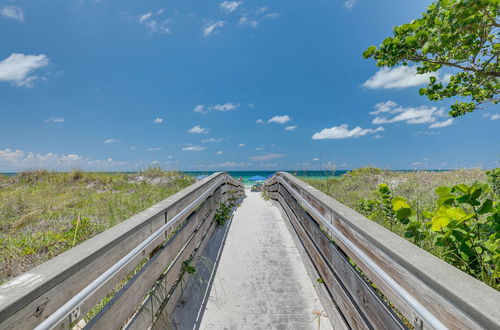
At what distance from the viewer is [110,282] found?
4.51ft

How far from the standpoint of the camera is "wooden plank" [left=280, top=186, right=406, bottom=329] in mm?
1271

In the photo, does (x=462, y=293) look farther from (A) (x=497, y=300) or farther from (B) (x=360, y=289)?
(B) (x=360, y=289)

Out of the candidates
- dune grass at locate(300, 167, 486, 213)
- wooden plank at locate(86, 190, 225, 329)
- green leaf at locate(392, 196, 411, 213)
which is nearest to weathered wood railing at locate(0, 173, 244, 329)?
wooden plank at locate(86, 190, 225, 329)

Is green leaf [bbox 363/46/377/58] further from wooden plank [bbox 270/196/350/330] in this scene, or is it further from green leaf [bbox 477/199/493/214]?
wooden plank [bbox 270/196/350/330]

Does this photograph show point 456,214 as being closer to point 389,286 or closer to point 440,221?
point 440,221

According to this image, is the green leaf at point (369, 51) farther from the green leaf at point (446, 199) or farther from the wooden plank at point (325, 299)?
the wooden plank at point (325, 299)

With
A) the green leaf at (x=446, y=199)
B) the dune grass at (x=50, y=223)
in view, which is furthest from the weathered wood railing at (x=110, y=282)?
the green leaf at (x=446, y=199)

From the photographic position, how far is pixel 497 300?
2.66ft

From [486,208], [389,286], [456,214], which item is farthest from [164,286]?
[486,208]

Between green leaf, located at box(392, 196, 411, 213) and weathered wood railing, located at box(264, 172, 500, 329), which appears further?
green leaf, located at box(392, 196, 411, 213)

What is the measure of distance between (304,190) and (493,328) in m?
2.59

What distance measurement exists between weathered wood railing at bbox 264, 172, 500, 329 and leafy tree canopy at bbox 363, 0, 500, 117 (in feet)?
6.09

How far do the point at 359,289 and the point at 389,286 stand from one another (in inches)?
19.9

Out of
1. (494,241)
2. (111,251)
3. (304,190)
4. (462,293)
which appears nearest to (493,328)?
(462,293)
